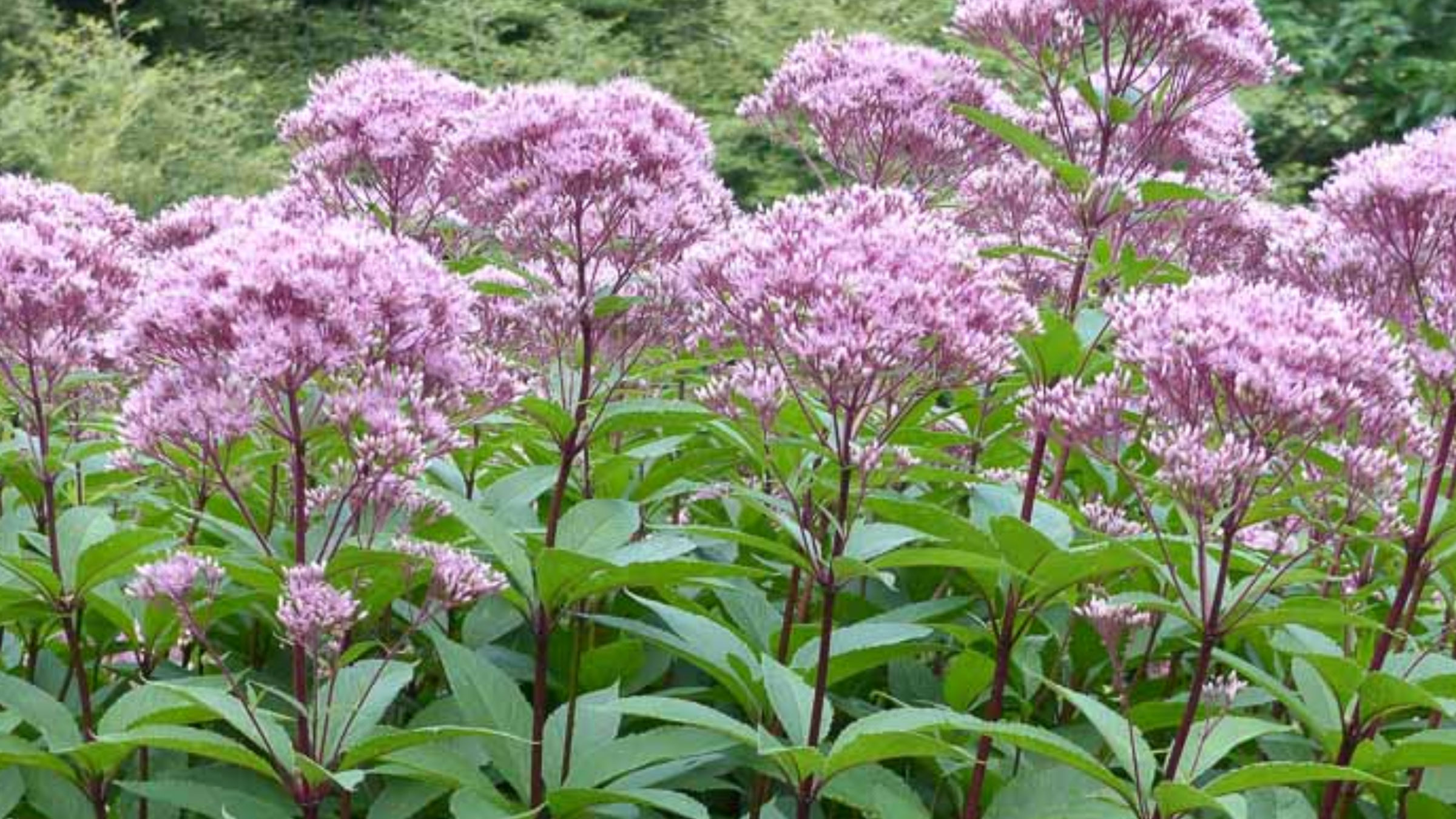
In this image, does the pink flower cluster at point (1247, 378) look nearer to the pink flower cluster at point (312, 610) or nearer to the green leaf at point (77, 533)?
the pink flower cluster at point (312, 610)

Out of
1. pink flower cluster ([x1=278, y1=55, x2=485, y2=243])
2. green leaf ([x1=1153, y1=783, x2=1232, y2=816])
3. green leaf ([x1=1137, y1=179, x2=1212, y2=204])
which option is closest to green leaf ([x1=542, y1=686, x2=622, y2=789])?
green leaf ([x1=1153, y1=783, x2=1232, y2=816])

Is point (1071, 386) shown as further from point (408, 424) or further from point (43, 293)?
point (43, 293)

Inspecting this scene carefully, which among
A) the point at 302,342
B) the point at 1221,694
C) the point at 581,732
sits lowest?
the point at 581,732

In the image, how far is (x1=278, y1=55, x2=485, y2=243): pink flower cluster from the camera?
4.67m

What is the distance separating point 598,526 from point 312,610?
75 cm

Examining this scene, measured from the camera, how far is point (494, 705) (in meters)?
3.15


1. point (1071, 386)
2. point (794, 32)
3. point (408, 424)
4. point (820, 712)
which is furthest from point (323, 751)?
point (794, 32)

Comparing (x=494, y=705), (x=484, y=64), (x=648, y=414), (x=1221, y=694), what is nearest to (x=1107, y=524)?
(x=1221, y=694)

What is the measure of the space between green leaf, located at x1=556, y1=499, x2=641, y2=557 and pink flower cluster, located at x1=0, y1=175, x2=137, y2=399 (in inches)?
41.7

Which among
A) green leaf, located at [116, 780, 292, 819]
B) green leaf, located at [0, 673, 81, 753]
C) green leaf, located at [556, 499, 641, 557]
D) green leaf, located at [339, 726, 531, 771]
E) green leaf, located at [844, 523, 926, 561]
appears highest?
green leaf, located at [844, 523, 926, 561]

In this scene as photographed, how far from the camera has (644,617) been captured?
384cm

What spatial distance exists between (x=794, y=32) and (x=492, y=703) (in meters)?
18.2

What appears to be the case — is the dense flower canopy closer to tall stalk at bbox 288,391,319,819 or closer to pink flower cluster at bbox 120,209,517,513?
pink flower cluster at bbox 120,209,517,513

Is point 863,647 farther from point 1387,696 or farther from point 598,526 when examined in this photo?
point 1387,696
